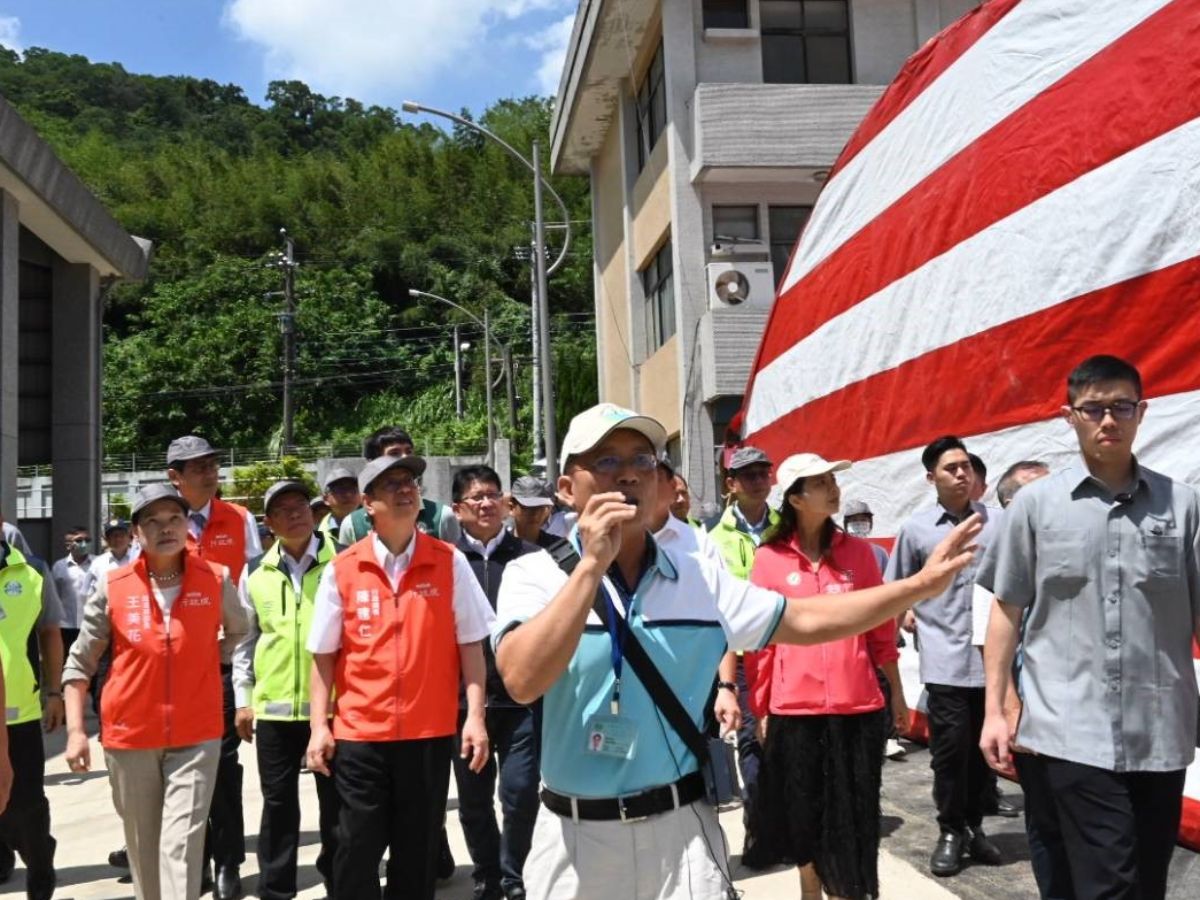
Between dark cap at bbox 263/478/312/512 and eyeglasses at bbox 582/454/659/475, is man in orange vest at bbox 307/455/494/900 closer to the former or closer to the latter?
dark cap at bbox 263/478/312/512

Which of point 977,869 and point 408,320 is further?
point 408,320

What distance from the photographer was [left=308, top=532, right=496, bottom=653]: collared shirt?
4.64 meters

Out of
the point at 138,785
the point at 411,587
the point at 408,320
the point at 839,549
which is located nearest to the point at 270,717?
the point at 138,785

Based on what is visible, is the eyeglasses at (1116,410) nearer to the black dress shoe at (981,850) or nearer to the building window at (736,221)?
the black dress shoe at (981,850)

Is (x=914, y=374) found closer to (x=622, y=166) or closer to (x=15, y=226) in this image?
(x=15, y=226)

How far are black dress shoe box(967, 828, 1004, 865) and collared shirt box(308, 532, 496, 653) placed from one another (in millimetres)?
2655

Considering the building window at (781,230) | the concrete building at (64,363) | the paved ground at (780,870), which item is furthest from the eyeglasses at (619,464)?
the concrete building at (64,363)

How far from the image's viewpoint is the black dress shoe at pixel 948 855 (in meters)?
5.50

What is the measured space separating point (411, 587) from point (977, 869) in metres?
3.04

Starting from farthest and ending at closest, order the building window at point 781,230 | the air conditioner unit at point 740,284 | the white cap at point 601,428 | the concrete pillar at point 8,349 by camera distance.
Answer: the building window at point 781,230, the air conditioner unit at point 740,284, the concrete pillar at point 8,349, the white cap at point 601,428

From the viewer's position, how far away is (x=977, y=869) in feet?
18.4

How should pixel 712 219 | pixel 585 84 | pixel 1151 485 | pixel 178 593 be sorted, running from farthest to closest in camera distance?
pixel 585 84 → pixel 712 219 → pixel 178 593 → pixel 1151 485

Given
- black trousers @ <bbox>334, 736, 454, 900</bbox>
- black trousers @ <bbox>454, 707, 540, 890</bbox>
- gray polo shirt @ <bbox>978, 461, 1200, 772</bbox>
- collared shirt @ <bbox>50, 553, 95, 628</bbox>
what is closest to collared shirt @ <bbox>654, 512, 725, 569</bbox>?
gray polo shirt @ <bbox>978, 461, 1200, 772</bbox>

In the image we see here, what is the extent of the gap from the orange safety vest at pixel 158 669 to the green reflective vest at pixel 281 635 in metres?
0.36
